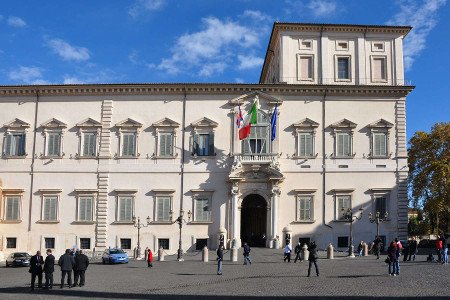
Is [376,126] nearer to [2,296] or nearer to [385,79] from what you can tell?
[385,79]

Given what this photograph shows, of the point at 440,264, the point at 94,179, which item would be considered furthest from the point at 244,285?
the point at 94,179

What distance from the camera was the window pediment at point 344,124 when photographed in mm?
41344

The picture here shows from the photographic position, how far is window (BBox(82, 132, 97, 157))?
4194 centimetres

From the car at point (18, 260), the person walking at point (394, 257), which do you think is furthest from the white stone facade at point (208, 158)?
the person walking at point (394, 257)

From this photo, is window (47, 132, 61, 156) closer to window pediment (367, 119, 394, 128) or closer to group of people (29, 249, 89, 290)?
group of people (29, 249, 89, 290)

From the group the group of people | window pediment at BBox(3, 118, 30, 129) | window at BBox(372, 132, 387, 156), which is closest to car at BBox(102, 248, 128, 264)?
window pediment at BBox(3, 118, 30, 129)

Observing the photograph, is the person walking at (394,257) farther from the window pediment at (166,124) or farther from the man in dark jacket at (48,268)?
the window pediment at (166,124)

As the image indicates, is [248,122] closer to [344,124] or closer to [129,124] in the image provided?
[344,124]

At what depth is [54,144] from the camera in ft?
139

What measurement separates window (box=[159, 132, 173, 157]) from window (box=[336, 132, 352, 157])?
12553 mm

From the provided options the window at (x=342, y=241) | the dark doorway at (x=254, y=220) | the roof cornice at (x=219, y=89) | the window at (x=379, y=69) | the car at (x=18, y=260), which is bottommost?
the car at (x=18, y=260)

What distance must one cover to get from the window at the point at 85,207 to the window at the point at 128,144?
4.25 meters

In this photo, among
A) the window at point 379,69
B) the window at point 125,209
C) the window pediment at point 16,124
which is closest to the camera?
the window at point 125,209

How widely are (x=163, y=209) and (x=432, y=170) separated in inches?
1053
